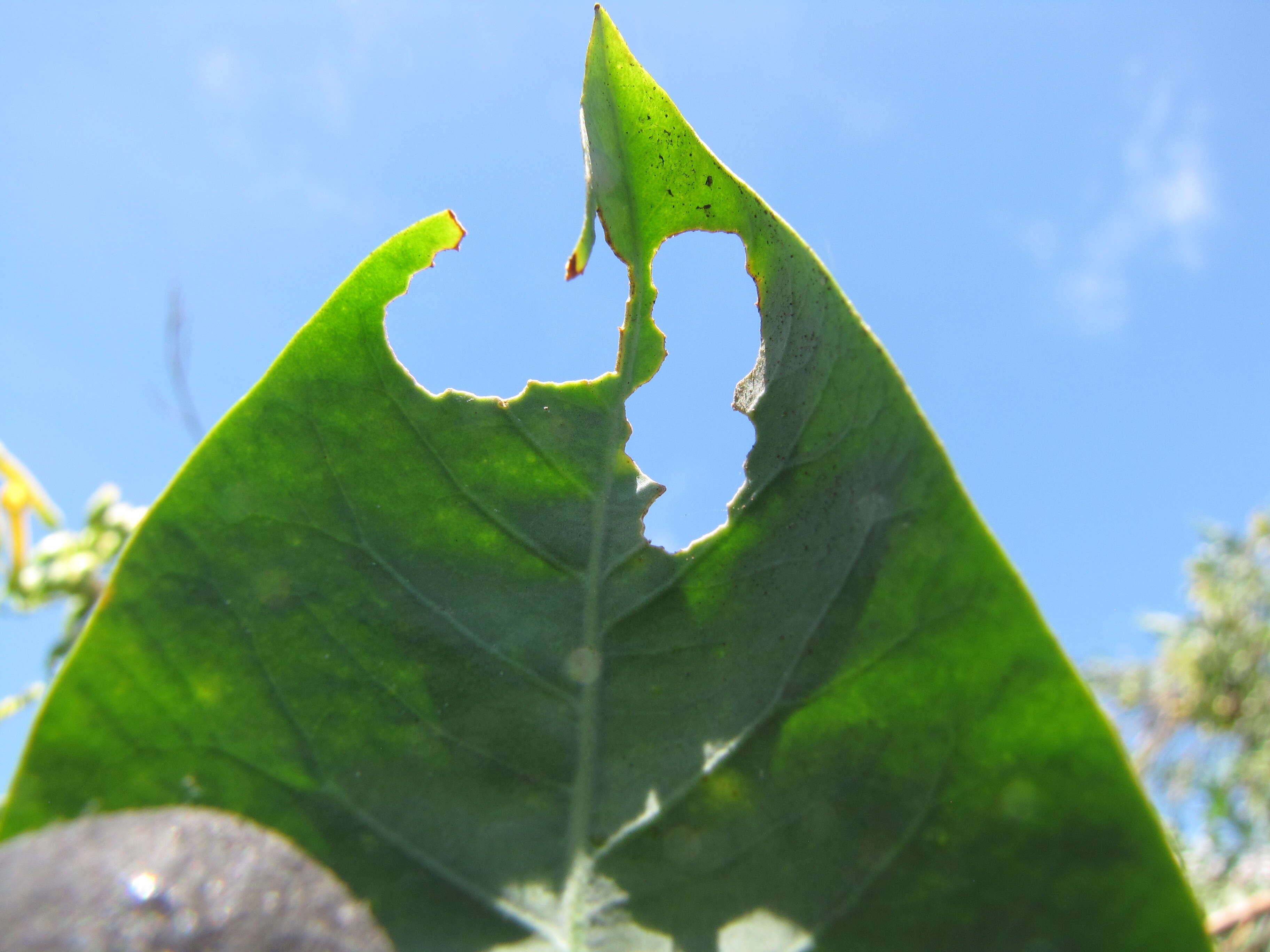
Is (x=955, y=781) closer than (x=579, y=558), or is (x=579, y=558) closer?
(x=955, y=781)

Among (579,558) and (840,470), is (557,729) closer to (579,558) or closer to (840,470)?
(579,558)

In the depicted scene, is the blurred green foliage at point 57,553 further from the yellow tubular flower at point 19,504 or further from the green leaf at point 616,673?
the green leaf at point 616,673

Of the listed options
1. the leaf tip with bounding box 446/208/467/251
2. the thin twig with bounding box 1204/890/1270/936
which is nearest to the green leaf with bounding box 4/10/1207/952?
the leaf tip with bounding box 446/208/467/251

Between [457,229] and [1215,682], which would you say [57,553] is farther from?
[1215,682]

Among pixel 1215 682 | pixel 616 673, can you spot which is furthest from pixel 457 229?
pixel 1215 682

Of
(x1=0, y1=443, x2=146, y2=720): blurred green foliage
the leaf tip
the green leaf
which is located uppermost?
(x1=0, y1=443, x2=146, y2=720): blurred green foliage

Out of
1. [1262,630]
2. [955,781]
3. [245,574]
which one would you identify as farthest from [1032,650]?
[1262,630]

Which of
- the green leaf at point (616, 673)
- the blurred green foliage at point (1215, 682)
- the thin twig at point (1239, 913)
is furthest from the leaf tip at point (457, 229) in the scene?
the blurred green foliage at point (1215, 682)

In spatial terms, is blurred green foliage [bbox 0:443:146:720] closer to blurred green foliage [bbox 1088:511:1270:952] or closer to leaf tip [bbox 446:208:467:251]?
leaf tip [bbox 446:208:467:251]
